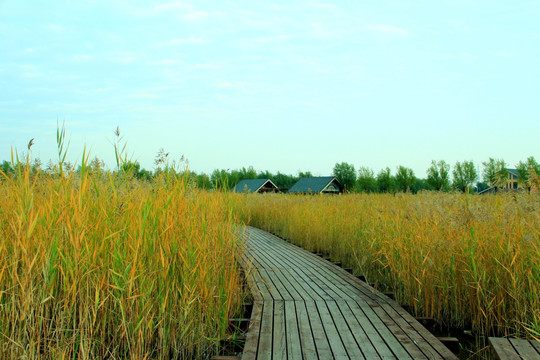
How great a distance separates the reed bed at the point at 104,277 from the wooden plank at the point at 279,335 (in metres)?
0.47

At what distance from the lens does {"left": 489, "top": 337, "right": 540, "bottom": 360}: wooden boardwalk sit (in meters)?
2.66

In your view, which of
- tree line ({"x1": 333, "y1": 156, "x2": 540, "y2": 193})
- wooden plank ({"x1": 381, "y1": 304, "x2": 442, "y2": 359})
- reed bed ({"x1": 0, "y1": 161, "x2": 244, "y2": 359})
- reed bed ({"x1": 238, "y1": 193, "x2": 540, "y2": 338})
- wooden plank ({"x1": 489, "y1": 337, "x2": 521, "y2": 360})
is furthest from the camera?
tree line ({"x1": 333, "y1": 156, "x2": 540, "y2": 193})

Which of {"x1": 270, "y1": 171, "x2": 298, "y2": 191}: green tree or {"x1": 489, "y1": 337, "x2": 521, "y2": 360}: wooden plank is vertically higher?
{"x1": 270, "y1": 171, "x2": 298, "y2": 191}: green tree

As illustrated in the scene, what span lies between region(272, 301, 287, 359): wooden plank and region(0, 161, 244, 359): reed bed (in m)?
0.47

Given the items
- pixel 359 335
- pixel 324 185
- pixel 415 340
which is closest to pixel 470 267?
pixel 415 340

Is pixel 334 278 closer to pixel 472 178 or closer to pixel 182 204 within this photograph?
pixel 182 204

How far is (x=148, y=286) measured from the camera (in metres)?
2.75

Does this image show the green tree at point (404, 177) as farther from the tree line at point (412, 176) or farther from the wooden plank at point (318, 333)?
the wooden plank at point (318, 333)

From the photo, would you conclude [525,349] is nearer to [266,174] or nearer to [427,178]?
[427,178]

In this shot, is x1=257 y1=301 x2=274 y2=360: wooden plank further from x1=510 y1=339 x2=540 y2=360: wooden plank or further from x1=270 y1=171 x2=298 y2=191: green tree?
x1=270 y1=171 x2=298 y2=191: green tree

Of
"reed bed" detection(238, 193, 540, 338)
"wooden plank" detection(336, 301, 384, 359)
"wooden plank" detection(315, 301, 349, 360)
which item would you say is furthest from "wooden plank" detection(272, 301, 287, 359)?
"reed bed" detection(238, 193, 540, 338)

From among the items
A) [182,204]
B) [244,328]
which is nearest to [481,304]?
[244,328]

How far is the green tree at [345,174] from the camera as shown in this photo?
2297 inches

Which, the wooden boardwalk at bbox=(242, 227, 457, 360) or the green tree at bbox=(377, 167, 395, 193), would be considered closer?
the wooden boardwalk at bbox=(242, 227, 457, 360)
